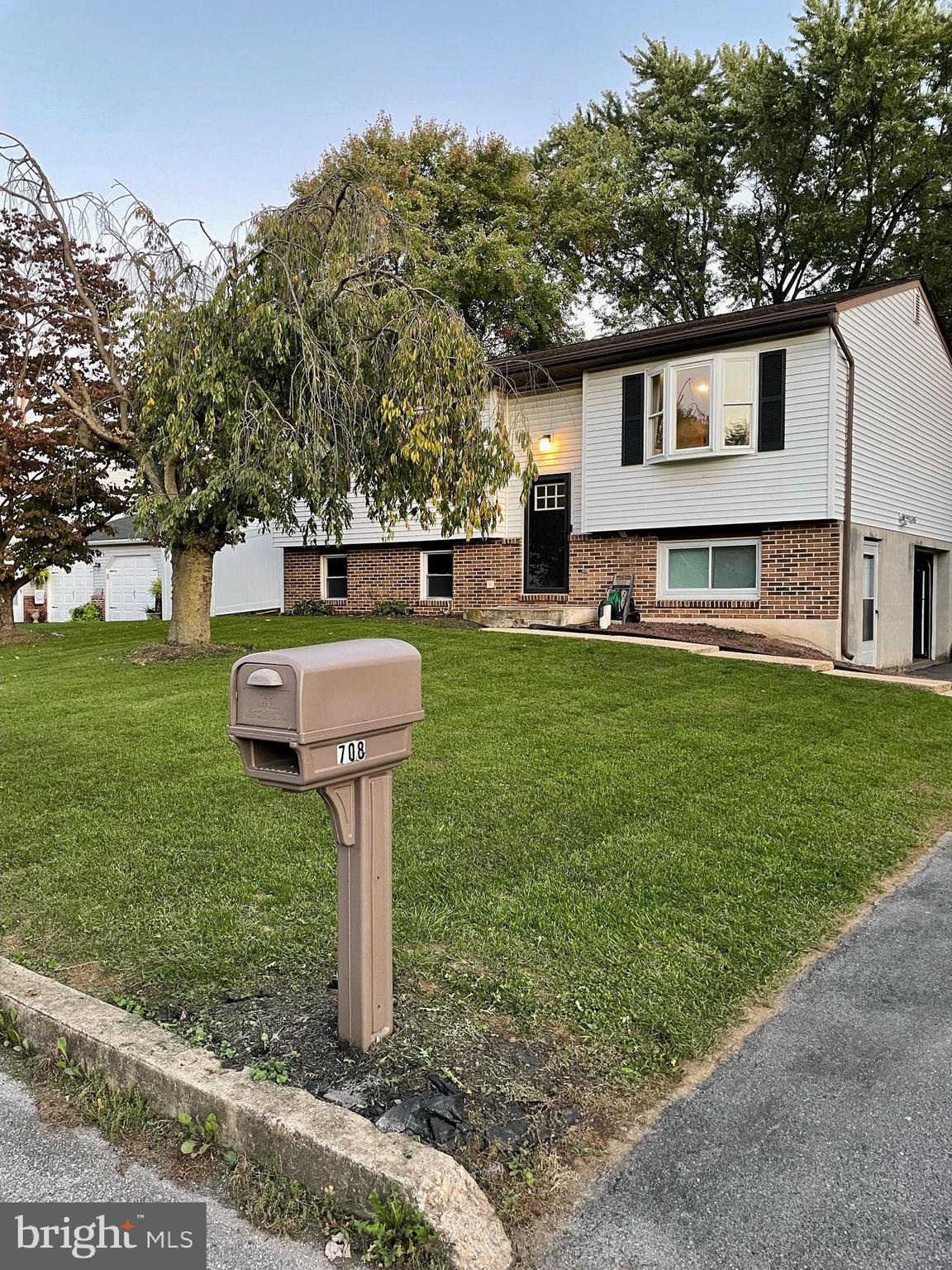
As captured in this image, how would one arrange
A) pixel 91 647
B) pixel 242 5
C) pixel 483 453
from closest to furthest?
1. pixel 483 453
2. pixel 242 5
3. pixel 91 647

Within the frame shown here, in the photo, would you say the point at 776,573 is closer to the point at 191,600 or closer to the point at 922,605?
the point at 922,605

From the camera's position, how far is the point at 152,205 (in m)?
8.63

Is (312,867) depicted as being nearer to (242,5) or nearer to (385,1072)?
(385,1072)

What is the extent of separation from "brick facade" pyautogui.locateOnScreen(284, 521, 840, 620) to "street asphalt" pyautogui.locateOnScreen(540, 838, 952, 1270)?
33.5ft

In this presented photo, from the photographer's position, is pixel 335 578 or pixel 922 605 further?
pixel 335 578

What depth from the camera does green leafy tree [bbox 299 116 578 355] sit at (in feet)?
71.7

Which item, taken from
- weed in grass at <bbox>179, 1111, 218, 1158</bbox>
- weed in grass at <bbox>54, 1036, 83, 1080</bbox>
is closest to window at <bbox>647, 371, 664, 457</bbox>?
weed in grass at <bbox>54, 1036, 83, 1080</bbox>

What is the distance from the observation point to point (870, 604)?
542 inches

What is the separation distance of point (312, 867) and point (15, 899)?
126cm

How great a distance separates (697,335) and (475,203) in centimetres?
1290

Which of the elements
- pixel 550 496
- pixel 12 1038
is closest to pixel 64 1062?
pixel 12 1038

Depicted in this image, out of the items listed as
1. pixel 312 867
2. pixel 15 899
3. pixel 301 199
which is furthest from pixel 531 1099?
pixel 301 199

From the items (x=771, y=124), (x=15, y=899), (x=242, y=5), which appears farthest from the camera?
(x=771, y=124)

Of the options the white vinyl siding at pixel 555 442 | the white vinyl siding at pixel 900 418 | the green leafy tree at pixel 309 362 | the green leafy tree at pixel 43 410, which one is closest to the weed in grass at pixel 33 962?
the green leafy tree at pixel 309 362
